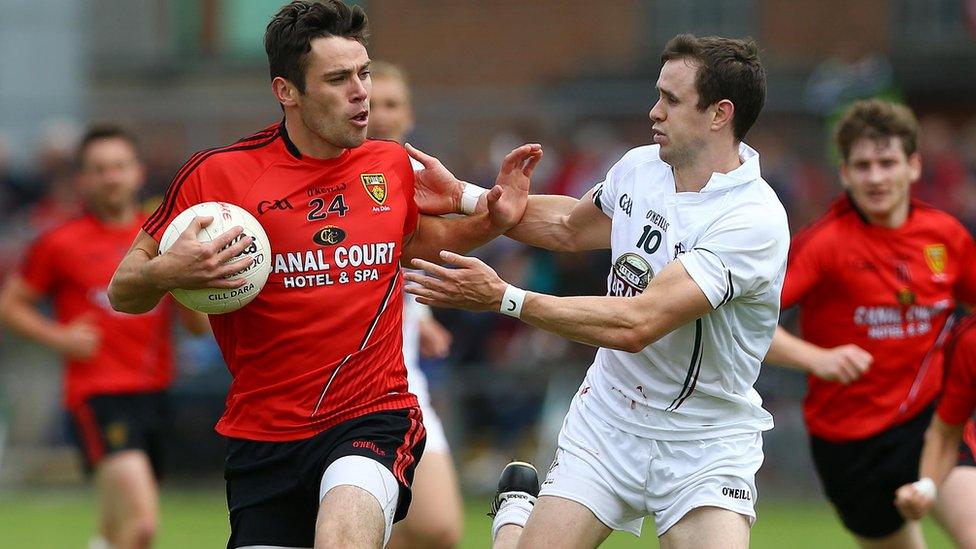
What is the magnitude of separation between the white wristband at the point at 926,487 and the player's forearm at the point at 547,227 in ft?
6.10

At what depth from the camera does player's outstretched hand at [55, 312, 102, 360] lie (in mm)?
9523

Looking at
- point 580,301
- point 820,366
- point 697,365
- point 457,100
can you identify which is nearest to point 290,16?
point 580,301

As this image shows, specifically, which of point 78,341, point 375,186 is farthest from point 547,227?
point 78,341

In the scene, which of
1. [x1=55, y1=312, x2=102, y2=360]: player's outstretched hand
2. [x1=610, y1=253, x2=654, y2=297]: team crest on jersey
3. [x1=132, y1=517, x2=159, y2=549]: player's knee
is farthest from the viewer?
[x1=55, y1=312, x2=102, y2=360]: player's outstretched hand

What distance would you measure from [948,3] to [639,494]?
1550 cm

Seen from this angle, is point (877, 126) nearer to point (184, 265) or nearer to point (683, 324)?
point (683, 324)

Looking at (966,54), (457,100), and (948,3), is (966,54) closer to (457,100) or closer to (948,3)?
(948,3)

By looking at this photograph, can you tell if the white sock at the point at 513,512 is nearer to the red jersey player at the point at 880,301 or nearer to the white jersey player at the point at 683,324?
the white jersey player at the point at 683,324

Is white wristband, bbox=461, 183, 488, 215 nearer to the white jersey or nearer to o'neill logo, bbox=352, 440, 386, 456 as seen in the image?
the white jersey

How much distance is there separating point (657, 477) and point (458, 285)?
1.15 metres

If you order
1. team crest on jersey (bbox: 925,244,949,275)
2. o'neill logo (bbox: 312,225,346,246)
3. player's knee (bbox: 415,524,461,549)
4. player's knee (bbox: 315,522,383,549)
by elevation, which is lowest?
player's knee (bbox: 415,524,461,549)

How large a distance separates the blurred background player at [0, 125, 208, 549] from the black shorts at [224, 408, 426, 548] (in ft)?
11.3

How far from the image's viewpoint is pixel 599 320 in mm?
5746

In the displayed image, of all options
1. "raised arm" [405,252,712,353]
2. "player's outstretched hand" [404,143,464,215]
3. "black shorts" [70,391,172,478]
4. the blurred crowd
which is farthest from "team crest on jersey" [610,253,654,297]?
the blurred crowd
